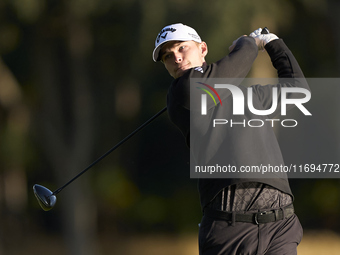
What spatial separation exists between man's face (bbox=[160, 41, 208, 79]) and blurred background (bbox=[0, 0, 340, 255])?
5.47 metres

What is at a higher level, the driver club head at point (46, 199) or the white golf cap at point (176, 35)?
the white golf cap at point (176, 35)

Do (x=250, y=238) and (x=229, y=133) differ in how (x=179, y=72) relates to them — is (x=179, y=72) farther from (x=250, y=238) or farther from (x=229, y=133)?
(x=250, y=238)

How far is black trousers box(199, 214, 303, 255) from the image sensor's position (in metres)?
2.28

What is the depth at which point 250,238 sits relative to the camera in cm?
228

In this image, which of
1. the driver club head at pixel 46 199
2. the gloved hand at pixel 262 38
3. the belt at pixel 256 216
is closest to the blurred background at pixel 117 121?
the driver club head at pixel 46 199

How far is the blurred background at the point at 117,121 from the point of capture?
861 centimetres

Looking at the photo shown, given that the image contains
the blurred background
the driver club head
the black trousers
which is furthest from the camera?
the blurred background

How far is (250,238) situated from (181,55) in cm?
80

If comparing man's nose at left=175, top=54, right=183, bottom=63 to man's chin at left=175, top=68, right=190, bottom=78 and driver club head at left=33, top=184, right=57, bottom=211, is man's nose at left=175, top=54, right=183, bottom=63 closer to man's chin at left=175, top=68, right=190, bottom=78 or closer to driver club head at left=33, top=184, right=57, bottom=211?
man's chin at left=175, top=68, right=190, bottom=78

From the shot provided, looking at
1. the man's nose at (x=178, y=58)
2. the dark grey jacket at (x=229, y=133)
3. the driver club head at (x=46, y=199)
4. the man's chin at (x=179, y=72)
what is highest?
the man's nose at (x=178, y=58)

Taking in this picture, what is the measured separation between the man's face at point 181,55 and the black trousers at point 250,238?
0.65 metres

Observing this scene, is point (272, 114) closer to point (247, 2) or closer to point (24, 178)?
point (247, 2)

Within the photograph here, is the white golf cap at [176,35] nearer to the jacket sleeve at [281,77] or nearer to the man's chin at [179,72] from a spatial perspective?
the man's chin at [179,72]

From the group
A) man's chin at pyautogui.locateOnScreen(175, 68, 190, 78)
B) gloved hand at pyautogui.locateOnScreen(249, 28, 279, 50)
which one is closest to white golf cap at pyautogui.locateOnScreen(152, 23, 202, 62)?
man's chin at pyautogui.locateOnScreen(175, 68, 190, 78)
